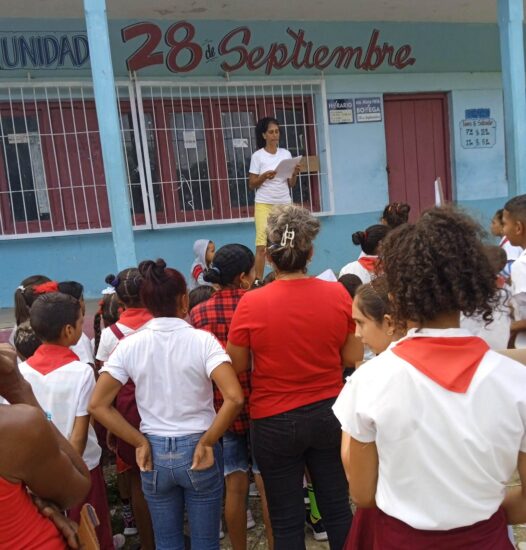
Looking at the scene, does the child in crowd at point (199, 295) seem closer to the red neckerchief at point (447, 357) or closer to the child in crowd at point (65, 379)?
the child in crowd at point (65, 379)

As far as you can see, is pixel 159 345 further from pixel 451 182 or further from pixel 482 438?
pixel 451 182

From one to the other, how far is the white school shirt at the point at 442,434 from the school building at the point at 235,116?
4787 millimetres

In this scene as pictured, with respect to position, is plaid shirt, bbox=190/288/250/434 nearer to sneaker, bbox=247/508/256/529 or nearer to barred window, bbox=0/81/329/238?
sneaker, bbox=247/508/256/529

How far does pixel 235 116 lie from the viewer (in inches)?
244

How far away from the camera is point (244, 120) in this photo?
6.22 metres

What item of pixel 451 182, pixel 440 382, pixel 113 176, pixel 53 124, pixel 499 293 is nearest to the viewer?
pixel 440 382

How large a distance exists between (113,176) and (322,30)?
3640 mm

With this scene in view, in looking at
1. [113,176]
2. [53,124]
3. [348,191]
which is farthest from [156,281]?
[348,191]

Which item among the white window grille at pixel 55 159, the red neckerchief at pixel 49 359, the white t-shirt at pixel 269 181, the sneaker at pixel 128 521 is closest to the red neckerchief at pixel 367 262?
the red neckerchief at pixel 49 359

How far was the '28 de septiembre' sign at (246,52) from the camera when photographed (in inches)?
228

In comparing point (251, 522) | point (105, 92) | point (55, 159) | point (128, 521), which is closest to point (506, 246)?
point (251, 522)

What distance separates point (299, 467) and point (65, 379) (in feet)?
3.08

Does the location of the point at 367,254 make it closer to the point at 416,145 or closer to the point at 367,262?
the point at 367,262

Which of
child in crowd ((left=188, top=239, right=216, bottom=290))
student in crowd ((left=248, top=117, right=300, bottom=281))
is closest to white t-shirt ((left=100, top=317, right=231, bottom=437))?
child in crowd ((left=188, top=239, right=216, bottom=290))
